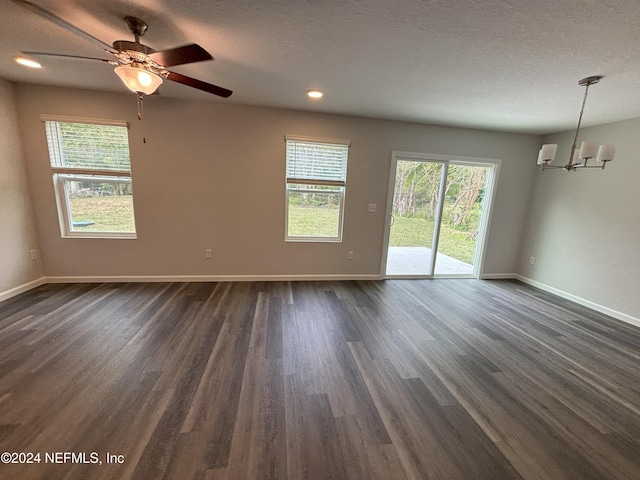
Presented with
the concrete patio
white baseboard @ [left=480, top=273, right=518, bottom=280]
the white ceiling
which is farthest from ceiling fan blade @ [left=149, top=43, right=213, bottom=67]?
white baseboard @ [left=480, top=273, right=518, bottom=280]

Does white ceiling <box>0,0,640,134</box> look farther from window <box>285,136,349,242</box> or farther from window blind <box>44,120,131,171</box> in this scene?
window <box>285,136,349,242</box>

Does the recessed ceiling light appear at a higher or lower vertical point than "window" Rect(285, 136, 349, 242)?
higher

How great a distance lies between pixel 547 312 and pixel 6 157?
23.1ft

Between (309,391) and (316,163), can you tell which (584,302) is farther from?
(316,163)

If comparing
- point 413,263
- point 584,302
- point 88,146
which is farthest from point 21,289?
point 584,302

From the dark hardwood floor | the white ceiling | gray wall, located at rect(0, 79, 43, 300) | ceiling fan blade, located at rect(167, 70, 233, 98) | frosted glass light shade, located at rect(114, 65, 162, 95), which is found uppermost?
the white ceiling

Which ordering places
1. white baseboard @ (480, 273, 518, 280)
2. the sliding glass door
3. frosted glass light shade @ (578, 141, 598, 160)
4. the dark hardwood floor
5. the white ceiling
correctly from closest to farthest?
the dark hardwood floor
the white ceiling
frosted glass light shade @ (578, 141, 598, 160)
the sliding glass door
white baseboard @ (480, 273, 518, 280)

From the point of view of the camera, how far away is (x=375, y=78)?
2410 mm

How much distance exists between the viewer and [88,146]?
3.31m

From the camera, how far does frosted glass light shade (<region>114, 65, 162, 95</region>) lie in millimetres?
1725

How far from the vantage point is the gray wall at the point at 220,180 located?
10.9 ft

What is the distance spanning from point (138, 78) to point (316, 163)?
2.41m

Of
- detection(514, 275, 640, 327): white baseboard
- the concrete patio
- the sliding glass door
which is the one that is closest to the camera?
detection(514, 275, 640, 327): white baseboard

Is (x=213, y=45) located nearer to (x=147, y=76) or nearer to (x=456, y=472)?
(x=147, y=76)
